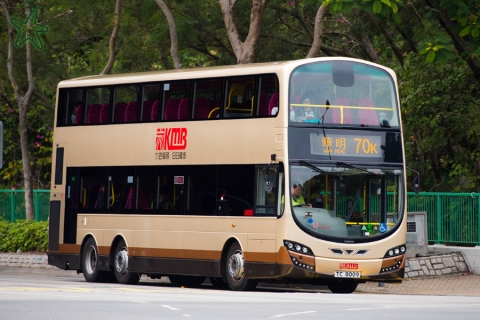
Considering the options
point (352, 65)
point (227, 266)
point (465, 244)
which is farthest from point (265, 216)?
point (465, 244)

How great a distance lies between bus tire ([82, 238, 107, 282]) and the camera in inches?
982

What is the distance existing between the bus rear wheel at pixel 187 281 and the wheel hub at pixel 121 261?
1.18 meters

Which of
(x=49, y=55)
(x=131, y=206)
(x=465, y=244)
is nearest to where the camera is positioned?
(x=131, y=206)

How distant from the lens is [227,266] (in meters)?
21.6

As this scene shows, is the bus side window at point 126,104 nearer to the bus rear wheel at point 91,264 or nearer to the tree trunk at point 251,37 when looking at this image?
the bus rear wheel at point 91,264

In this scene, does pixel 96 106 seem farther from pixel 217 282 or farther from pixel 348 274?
pixel 348 274

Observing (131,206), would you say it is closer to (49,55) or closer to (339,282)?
(339,282)

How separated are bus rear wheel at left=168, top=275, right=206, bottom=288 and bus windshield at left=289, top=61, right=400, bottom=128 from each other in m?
5.70

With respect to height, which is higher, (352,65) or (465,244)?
(352,65)

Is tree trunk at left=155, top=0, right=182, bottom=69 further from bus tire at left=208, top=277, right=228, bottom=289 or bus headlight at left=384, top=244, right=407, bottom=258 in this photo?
bus headlight at left=384, top=244, right=407, bottom=258

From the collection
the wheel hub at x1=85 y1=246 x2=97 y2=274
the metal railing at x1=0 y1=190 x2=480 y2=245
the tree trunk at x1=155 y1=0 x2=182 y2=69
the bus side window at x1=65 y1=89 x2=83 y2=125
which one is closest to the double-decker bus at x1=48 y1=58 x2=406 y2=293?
the wheel hub at x1=85 y1=246 x2=97 y2=274

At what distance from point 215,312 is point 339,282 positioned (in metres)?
8.21

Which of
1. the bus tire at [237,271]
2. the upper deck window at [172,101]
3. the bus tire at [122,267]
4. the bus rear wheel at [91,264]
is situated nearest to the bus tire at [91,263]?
the bus rear wheel at [91,264]

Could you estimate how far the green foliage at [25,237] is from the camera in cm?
3222
